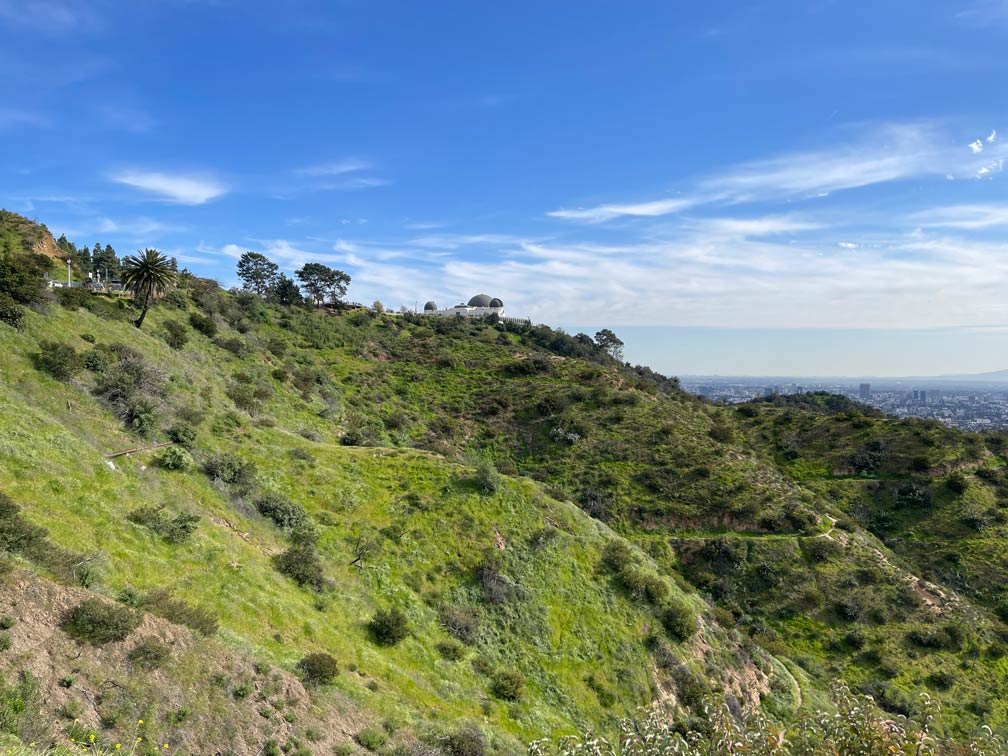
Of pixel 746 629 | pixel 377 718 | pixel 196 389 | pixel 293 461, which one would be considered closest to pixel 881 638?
pixel 746 629

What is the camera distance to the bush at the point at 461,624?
21531 mm

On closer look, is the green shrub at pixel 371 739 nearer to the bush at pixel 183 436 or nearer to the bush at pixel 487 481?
the bush at pixel 183 436

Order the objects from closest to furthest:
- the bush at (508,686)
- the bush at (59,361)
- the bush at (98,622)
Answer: the bush at (98,622)
the bush at (508,686)
the bush at (59,361)

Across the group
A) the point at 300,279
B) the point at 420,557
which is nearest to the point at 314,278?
the point at 300,279

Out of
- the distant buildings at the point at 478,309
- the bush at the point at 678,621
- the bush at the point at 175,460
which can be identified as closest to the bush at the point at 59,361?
the bush at the point at 175,460

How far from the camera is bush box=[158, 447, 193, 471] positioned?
21.4 metres

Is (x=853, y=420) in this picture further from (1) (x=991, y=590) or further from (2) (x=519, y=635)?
(2) (x=519, y=635)

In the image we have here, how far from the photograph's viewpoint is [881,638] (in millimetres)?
33906

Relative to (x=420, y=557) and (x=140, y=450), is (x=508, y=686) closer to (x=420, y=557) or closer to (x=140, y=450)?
(x=420, y=557)

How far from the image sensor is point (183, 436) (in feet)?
78.1

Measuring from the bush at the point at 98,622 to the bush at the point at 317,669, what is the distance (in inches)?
192

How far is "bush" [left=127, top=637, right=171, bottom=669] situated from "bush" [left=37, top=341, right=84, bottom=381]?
18.5 meters

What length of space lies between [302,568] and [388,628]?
4308mm

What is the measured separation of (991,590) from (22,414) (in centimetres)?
6591
